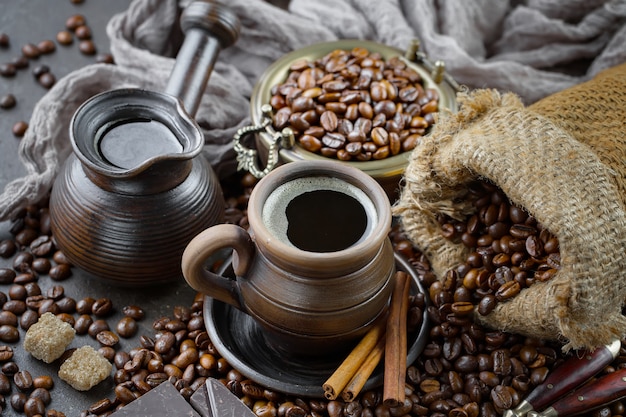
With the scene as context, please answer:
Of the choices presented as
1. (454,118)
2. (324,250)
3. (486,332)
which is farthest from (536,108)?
(324,250)

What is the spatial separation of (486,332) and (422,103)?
679 millimetres

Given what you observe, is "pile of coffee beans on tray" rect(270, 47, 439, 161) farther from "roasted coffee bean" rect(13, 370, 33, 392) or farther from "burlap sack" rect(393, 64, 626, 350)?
"roasted coffee bean" rect(13, 370, 33, 392)

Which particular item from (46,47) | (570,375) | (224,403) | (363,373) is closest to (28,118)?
(46,47)

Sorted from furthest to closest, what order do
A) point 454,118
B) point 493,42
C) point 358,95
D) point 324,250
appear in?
point 493,42, point 358,95, point 454,118, point 324,250

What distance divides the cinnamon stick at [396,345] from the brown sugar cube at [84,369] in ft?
2.16

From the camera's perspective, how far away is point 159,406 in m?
1.47

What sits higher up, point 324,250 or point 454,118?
point 454,118

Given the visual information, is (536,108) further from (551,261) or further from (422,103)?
(551,261)

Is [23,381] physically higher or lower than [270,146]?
lower

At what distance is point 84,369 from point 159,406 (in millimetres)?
273

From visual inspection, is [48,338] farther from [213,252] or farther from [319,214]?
[319,214]

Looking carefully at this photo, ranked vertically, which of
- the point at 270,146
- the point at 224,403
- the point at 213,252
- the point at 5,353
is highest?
the point at 213,252

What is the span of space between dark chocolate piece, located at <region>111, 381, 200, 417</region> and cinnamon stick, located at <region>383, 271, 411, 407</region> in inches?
15.9

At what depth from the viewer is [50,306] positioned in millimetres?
1801
